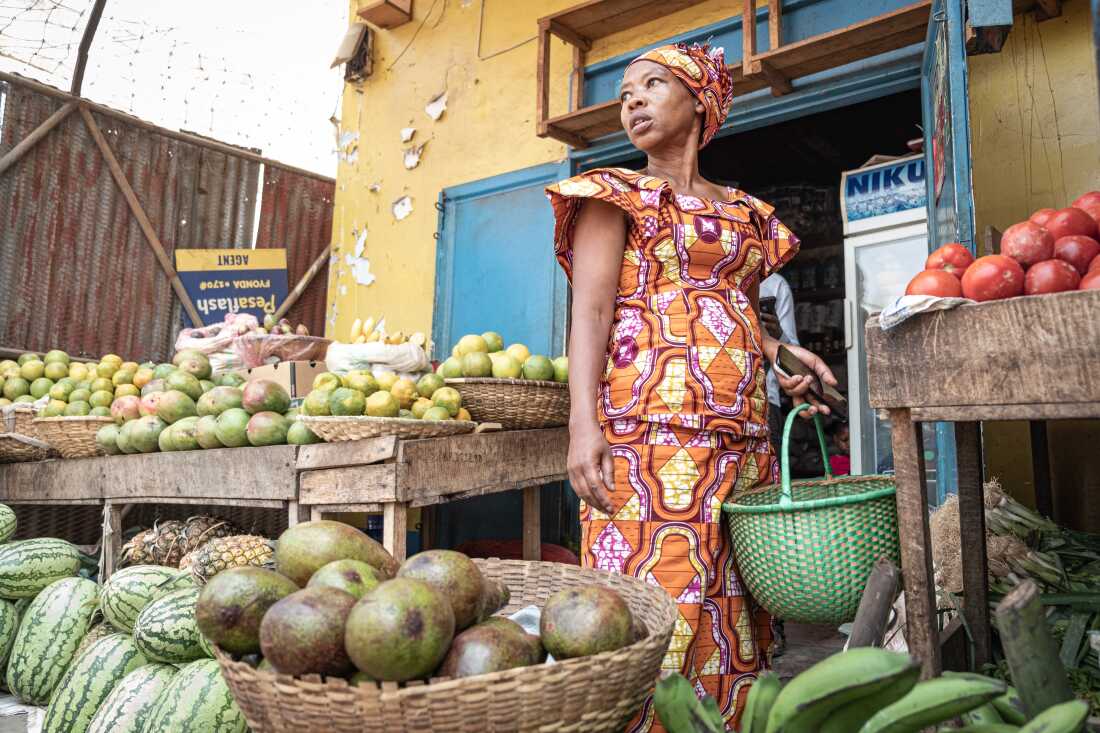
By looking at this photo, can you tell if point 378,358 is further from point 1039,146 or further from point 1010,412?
point 1039,146

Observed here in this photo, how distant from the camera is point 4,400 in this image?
500 cm

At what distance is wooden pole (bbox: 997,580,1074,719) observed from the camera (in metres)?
1.06

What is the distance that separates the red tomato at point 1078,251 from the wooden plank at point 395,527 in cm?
218

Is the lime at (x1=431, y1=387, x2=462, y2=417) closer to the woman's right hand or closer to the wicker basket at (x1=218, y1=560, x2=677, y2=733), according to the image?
the woman's right hand

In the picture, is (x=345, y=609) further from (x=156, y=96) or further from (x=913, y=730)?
(x=156, y=96)

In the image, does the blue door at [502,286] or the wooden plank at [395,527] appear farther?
the blue door at [502,286]

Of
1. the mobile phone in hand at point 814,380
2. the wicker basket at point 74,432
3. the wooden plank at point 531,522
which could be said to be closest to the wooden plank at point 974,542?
the mobile phone in hand at point 814,380

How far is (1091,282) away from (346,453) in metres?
2.41

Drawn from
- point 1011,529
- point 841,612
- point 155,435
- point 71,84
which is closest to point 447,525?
point 155,435

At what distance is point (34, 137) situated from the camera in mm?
6582

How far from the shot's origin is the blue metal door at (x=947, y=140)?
9.12ft

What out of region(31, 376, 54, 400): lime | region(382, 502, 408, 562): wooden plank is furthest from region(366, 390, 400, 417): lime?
region(31, 376, 54, 400): lime

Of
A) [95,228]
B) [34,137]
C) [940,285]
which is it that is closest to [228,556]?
[940,285]

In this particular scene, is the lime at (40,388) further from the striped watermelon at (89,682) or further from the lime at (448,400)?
the lime at (448,400)
